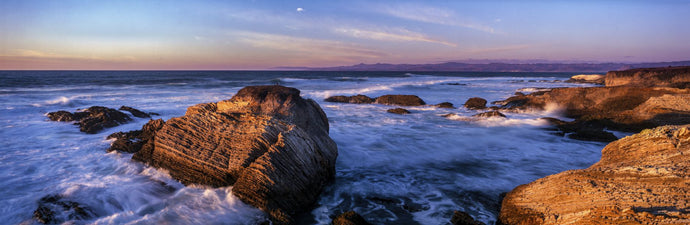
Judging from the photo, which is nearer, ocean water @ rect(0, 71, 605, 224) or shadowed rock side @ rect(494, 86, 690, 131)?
ocean water @ rect(0, 71, 605, 224)

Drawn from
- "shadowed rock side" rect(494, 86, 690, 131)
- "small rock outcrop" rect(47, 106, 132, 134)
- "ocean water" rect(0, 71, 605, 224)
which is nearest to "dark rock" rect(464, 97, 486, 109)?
"shadowed rock side" rect(494, 86, 690, 131)

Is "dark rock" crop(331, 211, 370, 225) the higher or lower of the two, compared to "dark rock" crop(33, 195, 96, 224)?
lower

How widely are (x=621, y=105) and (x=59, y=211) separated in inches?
611

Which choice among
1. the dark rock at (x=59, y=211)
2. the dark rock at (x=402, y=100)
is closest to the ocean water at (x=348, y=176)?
A: the dark rock at (x=59, y=211)

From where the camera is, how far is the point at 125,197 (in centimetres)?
487

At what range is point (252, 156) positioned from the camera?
4.84 meters

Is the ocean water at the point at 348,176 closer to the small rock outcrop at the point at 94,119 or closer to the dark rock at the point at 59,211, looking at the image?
the dark rock at the point at 59,211

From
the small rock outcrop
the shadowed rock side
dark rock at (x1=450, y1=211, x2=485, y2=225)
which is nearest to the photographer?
dark rock at (x1=450, y1=211, x2=485, y2=225)

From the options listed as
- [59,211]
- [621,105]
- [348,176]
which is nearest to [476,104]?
[621,105]

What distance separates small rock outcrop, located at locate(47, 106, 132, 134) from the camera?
9.27 metres

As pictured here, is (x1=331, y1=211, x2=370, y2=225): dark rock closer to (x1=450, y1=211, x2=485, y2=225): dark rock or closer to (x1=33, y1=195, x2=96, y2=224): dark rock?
(x1=450, y1=211, x2=485, y2=225): dark rock

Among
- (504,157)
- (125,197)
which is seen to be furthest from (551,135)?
(125,197)

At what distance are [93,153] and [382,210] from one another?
19.5ft

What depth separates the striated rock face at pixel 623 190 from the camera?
305 centimetres
